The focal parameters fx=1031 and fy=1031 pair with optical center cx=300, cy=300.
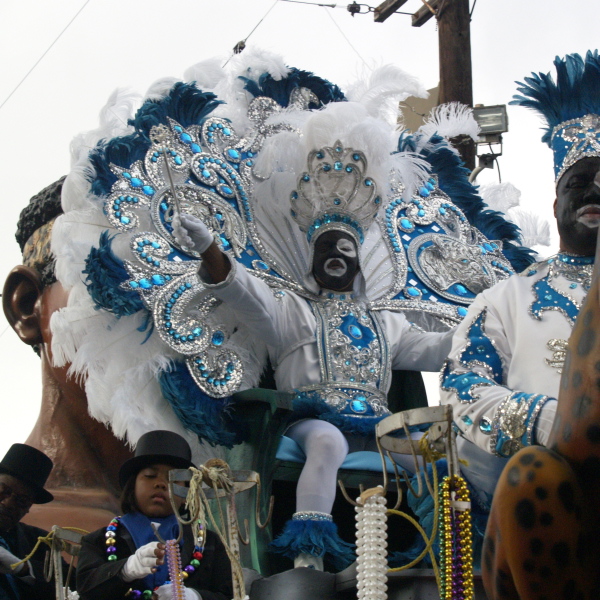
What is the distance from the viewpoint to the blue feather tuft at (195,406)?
4082 millimetres

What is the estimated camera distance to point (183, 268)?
451 cm

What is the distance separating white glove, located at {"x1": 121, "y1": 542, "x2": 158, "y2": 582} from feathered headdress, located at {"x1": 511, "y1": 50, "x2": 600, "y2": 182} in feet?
5.48

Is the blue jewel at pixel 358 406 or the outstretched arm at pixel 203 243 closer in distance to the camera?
the outstretched arm at pixel 203 243

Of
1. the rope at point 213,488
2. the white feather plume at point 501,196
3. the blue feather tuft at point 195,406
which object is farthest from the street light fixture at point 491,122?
the rope at point 213,488

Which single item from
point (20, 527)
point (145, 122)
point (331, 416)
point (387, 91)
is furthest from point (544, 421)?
point (387, 91)

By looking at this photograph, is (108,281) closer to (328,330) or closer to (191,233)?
(191,233)

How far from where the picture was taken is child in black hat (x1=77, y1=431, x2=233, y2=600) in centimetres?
301

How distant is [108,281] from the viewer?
166 inches

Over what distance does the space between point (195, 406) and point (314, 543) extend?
2.65ft

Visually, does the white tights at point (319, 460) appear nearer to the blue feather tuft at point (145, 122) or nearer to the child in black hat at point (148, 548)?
the child in black hat at point (148, 548)

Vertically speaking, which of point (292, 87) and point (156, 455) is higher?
point (292, 87)

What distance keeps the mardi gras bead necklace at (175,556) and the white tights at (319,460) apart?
65cm

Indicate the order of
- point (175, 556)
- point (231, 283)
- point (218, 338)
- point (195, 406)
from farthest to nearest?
point (218, 338) → point (231, 283) → point (195, 406) → point (175, 556)

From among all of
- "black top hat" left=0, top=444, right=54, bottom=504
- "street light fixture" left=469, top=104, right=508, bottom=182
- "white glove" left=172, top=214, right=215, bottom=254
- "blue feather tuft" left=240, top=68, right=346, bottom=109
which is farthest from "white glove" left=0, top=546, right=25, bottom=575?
"street light fixture" left=469, top=104, right=508, bottom=182
